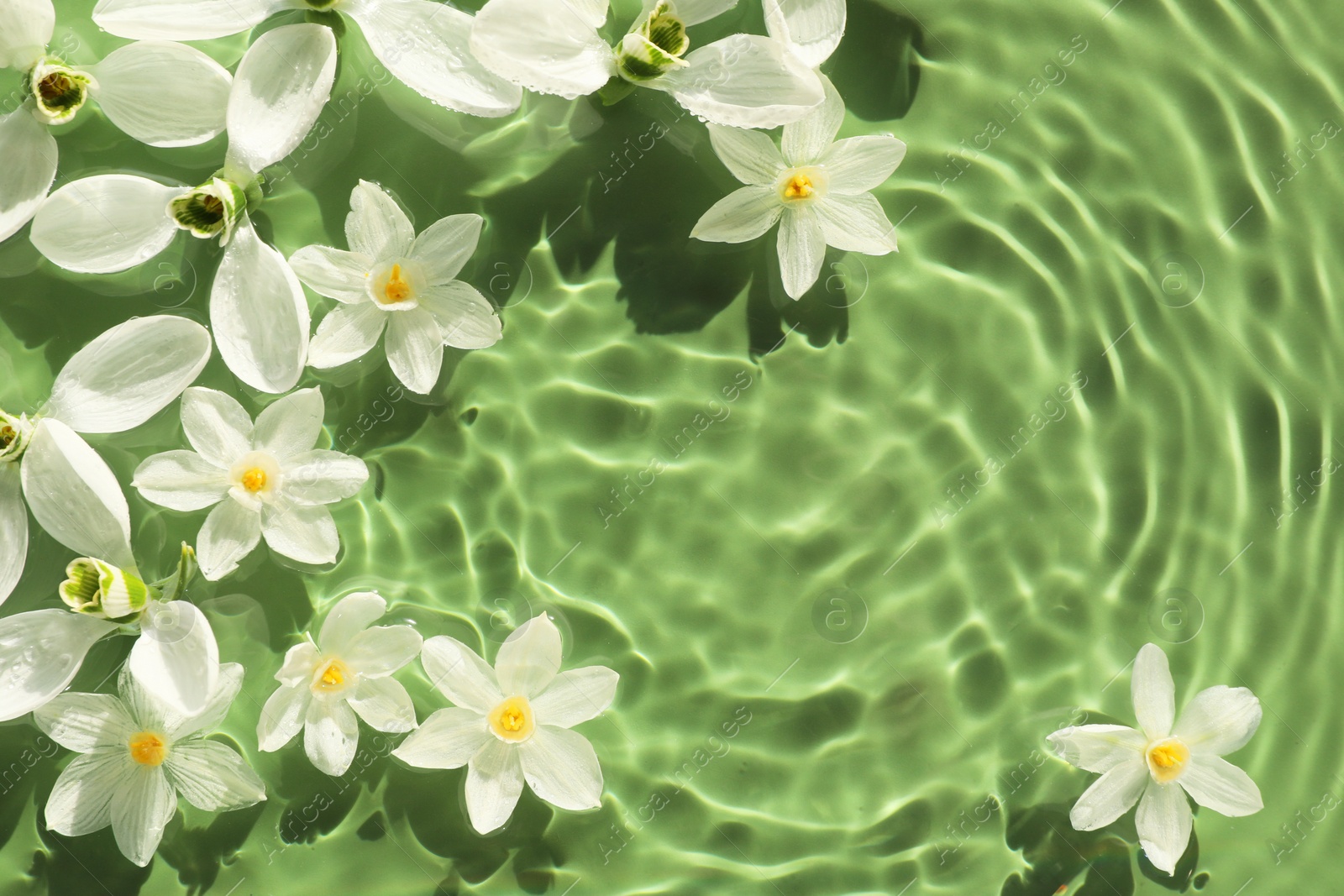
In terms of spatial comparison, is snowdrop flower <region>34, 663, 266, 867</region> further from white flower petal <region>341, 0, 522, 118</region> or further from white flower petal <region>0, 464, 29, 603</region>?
white flower petal <region>341, 0, 522, 118</region>

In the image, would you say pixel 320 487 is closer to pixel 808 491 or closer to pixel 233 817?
pixel 233 817

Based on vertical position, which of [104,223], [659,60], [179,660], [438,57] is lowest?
[179,660]

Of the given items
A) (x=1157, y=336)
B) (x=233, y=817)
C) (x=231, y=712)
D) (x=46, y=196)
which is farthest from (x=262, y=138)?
(x=1157, y=336)

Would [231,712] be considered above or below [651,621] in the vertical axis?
below

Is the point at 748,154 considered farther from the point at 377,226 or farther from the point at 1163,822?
the point at 1163,822

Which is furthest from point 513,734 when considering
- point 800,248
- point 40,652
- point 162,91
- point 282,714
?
point 162,91

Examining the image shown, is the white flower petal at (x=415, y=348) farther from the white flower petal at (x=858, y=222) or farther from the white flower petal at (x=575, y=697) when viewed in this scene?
the white flower petal at (x=858, y=222)
